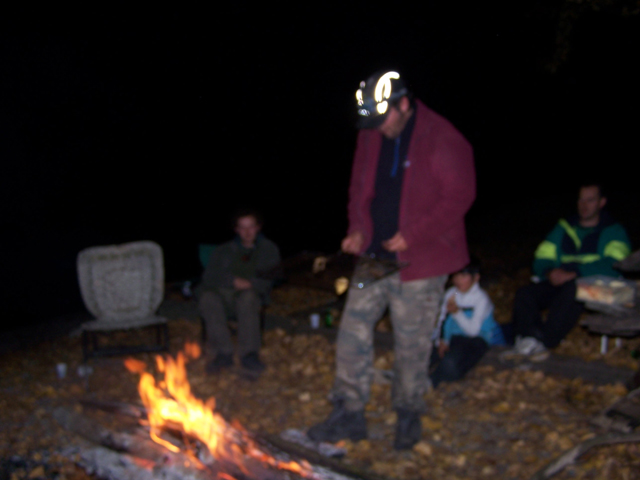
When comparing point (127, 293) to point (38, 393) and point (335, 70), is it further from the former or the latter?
point (335, 70)

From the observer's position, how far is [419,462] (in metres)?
3.92

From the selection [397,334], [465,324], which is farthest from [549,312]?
[397,334]

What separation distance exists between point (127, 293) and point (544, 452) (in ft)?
13.5

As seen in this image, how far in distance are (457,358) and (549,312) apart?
44.6 inches

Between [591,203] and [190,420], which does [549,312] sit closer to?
[591,203]

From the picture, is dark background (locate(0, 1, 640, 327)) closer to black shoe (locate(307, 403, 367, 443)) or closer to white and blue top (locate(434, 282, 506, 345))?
white and blue top (locate(434, 282, 506, 345))

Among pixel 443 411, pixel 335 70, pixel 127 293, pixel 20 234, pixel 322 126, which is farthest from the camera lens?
pixel 322 126

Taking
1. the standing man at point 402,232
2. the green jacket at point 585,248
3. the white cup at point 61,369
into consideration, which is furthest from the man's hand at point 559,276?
the white cup at point 61,369

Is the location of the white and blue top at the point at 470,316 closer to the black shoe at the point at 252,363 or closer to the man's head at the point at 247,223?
the black shoe at the point at 252,363

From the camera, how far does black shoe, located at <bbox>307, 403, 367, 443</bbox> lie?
4.12m

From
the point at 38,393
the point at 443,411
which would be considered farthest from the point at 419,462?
the point at 38,393

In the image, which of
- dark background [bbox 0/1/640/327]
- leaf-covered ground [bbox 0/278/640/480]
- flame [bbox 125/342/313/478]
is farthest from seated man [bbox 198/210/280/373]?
dark background [bbox 0/1/640/327]

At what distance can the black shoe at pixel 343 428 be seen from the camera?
412 cm

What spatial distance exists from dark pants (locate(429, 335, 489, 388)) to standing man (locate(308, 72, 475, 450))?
98cm
